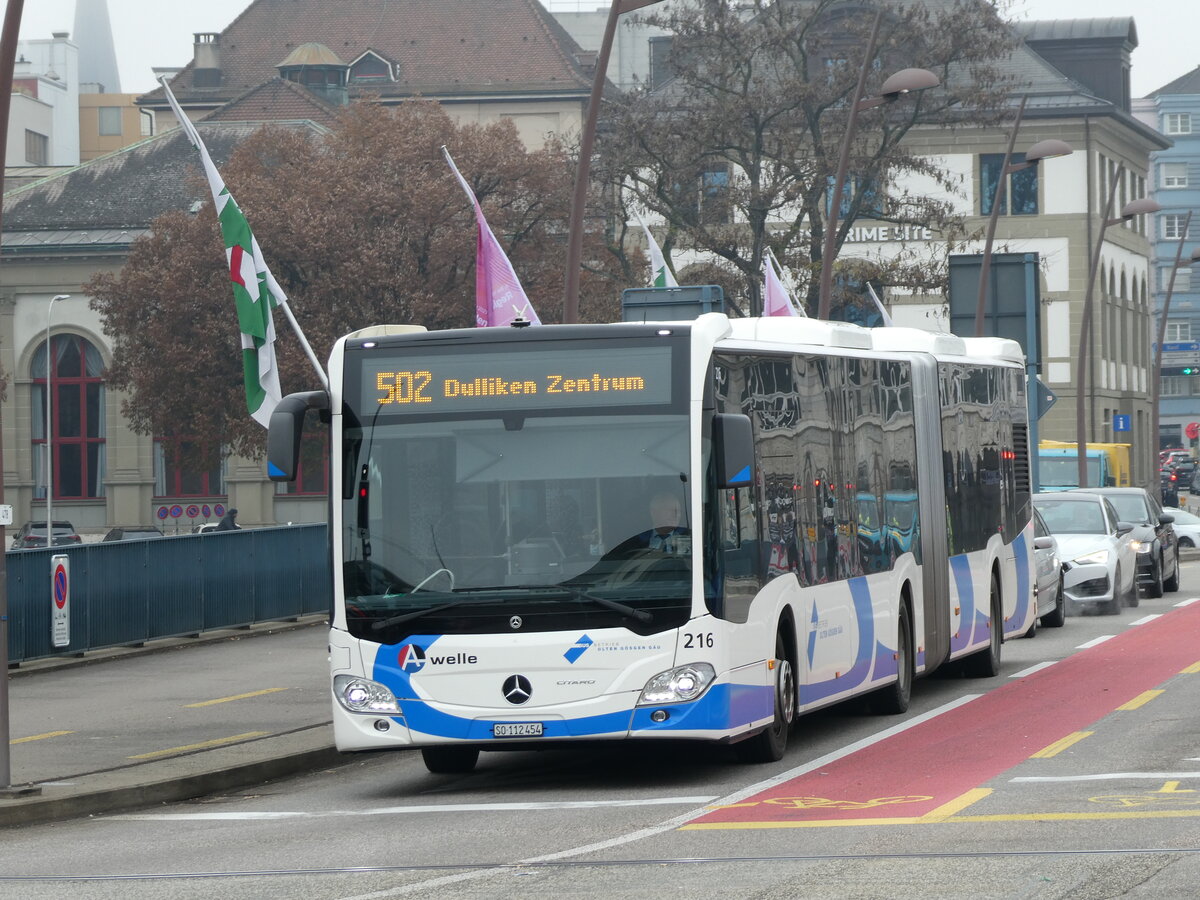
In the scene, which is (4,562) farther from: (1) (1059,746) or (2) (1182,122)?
(2) (1182,122)

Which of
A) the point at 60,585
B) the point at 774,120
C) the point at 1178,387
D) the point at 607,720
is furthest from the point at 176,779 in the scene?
the point at 1178,387

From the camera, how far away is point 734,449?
12.2 meters

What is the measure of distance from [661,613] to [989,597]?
807cm

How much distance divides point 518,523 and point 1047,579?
1405cm

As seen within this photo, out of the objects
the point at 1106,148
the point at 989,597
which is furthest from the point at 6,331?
the point at 989,597

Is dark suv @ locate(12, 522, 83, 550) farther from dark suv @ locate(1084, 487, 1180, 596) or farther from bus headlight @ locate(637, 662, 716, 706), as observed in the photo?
bus headlight @ locate(637, 662, 716, 706)

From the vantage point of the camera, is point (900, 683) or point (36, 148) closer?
point (900, 683)

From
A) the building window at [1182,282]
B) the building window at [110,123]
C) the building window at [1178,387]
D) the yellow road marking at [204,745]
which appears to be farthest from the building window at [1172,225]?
the yellow road marking at [204,745]

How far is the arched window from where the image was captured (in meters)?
76.0

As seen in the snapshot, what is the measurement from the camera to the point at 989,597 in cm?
1961

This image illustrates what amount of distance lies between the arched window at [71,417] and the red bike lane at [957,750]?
5901 cm

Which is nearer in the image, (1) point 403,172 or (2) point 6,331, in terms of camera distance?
(1) point 403,172

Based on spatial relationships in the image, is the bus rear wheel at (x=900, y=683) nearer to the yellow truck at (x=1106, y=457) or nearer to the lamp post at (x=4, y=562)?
the lamp post at (x=4, y=562)

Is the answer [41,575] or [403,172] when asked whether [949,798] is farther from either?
[403,172]
